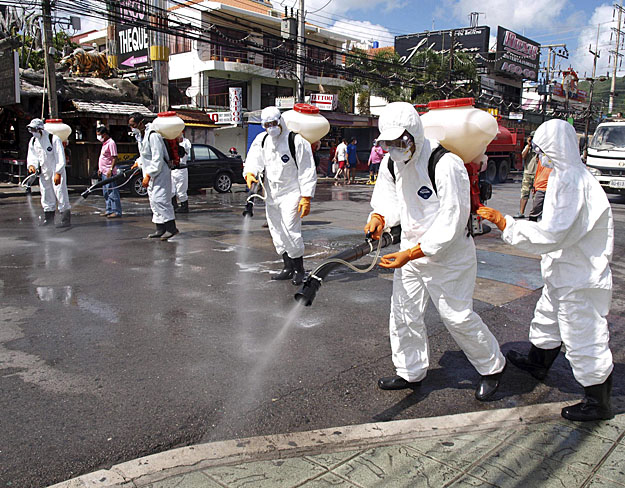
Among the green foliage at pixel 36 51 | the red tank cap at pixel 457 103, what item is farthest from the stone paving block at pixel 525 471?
the green foliage at pixel 36 51

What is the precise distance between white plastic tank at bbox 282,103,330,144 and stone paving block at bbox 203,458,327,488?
4414 millimetres

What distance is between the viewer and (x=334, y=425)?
125 inches

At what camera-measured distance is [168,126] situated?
8.54 meters

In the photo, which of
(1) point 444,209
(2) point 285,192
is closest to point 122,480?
(1) point 444,209

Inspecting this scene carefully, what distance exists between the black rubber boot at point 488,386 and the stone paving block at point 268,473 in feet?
4.24

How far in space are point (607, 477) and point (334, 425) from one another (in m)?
1.39

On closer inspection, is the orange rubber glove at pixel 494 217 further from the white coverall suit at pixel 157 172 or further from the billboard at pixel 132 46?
the billboard at pixel 132 46

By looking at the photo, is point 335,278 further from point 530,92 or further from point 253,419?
point 530,92

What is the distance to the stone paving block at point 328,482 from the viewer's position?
100 inches

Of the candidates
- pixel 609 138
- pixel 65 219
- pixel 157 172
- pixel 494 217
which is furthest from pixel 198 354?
pixel 609 138

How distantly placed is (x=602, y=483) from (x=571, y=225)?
1327 millimetres

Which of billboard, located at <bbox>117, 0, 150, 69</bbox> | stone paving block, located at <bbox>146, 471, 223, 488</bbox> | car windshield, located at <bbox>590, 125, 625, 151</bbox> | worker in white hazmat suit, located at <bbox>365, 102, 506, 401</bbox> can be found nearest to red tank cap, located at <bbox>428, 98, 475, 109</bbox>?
worker in white hazmat suit, located at <bbox>365, 102, 506, 401</bbox>

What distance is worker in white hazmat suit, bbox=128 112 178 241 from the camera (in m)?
8.39

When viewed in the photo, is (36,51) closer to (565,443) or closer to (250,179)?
(250,179)
